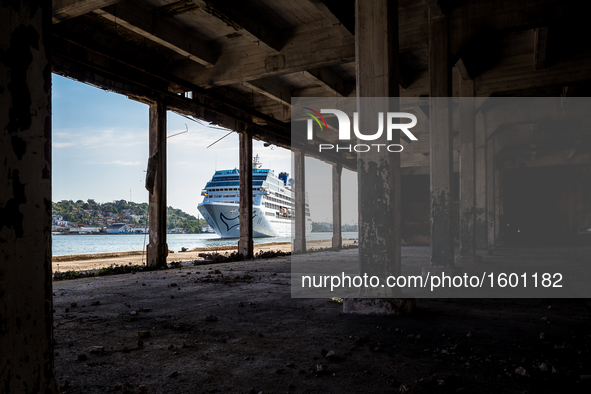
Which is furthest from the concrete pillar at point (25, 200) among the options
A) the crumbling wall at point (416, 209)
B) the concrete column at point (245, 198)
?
the crumbling wall at point (416, 209)

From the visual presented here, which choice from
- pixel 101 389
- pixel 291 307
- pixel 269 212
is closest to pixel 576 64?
pixel 291 307

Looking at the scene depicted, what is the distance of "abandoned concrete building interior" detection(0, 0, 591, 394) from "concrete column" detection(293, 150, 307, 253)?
2.51 m

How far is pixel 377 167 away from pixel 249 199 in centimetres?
915

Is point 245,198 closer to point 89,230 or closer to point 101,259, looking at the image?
point 101,259

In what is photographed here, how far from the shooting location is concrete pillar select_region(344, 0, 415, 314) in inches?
190

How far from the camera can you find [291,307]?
5195 millimetres

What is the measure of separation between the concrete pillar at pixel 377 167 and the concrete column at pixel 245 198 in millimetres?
8845

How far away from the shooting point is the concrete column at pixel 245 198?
1350cm

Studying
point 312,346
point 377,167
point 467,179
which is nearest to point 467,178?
point 467,179

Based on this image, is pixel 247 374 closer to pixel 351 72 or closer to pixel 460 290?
pixel 460 290

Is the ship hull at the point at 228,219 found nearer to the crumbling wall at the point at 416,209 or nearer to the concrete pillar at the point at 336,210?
the crumbling wall at the point at 416,209

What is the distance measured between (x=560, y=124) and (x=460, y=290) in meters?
12.2

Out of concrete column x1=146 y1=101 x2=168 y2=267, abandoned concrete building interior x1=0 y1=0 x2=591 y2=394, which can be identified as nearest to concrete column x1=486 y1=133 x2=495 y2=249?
abandoned concrete building interior x1=0 y1=0 x2=591 y2=394

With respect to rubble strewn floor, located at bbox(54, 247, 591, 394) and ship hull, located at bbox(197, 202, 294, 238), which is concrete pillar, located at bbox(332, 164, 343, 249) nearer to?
rubble strewn floor, located at bbox(54, 247, 591, 394)
